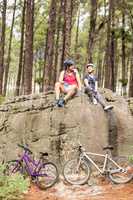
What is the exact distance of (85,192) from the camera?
10.2 meters

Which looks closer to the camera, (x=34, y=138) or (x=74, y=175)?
(x=74, y=175)

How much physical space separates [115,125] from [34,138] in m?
2.21

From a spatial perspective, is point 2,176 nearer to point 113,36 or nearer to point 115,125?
point 115,125

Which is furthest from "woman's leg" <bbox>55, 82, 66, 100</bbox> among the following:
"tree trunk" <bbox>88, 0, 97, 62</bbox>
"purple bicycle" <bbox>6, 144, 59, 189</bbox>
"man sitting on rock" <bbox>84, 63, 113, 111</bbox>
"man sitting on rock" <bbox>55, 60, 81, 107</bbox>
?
"tree trunk" <bbox>88, 0, 97, 62</bbox>

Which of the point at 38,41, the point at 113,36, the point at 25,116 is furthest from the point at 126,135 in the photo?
the point at 38,41

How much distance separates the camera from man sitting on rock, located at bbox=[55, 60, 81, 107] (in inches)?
469

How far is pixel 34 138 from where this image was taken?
1193cm

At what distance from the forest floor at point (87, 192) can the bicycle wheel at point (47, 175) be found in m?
0.14

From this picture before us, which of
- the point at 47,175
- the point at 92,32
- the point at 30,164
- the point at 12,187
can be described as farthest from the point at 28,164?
the point at 92,32

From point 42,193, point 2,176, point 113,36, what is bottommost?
point 42,193

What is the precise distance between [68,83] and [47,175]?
2780 mm

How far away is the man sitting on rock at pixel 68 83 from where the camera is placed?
1192 cm

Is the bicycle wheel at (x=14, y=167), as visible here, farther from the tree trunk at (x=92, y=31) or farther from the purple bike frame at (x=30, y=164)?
the tree trunk at (x=92, y=31)

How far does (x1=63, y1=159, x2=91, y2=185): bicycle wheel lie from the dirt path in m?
0.15
